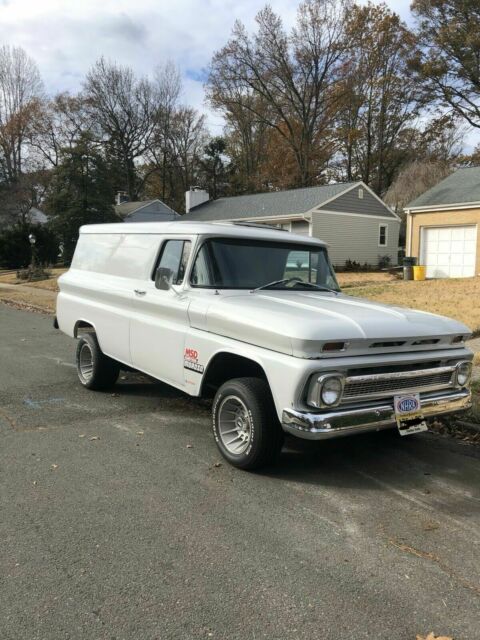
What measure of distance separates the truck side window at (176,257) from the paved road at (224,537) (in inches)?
60.3

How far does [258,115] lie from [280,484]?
45008 mm

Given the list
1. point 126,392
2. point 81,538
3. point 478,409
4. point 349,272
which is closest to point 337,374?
point 81,538

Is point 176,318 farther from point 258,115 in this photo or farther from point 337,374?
point 258,115

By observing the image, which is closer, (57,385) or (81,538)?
(81,538)

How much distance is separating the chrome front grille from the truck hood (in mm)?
188

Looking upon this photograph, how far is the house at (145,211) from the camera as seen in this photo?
150 feet

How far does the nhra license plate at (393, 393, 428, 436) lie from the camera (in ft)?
13.3

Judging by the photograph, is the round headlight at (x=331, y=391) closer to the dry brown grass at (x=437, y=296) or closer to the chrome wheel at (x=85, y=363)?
the chrome wheel at (x=85, y=363)

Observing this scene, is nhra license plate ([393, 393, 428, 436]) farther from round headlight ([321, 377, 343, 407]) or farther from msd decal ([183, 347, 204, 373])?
msd decal ([183, 347, 204, 373])

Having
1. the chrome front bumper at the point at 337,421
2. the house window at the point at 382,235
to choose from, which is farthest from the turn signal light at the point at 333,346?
the house window at the point at 382,235

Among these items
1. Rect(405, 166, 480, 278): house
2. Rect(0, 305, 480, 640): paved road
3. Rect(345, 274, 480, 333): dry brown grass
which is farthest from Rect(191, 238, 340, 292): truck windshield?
Rect(405, 166, 480, 278): house

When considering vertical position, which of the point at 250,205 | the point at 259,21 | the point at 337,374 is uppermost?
the point at 259,21

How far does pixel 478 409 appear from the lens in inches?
226

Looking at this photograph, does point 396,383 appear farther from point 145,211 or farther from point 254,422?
point 145,211
